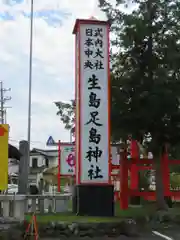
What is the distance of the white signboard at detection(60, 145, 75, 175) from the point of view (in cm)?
2556

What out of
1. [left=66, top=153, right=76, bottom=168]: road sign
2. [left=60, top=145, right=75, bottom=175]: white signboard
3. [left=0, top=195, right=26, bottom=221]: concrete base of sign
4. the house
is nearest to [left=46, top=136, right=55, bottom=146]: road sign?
[left=60, top=145, right=75, bottom=175]: white signboard

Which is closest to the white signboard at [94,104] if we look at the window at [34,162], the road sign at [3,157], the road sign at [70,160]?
the road sign at [3,157]

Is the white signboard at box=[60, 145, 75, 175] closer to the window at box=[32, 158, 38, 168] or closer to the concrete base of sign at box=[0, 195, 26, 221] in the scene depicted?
the concrete base of sign at box=[0, 195, 26, 221]

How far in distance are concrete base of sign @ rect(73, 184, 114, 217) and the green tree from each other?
9.63 ft

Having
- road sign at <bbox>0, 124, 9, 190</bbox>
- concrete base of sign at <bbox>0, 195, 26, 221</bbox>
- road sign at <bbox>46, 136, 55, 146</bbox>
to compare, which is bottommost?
concrete base of sign at <bbox>0, 195, 26, 221</bbox>

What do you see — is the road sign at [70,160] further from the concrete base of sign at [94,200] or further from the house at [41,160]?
the house at [41,160]

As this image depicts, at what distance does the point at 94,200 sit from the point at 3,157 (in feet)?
18.1

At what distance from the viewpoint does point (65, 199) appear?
19.0 metres

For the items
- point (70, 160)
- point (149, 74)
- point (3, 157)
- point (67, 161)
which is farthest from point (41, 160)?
point (3, 157)

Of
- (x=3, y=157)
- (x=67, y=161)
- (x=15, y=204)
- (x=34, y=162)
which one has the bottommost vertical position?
(x=15, y=204)

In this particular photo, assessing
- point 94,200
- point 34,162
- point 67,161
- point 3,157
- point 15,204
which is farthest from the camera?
point 34,162

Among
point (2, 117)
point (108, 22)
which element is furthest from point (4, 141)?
point (2, 117)

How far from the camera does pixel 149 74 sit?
54.7 ft

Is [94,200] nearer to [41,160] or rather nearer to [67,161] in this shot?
[67,161]
